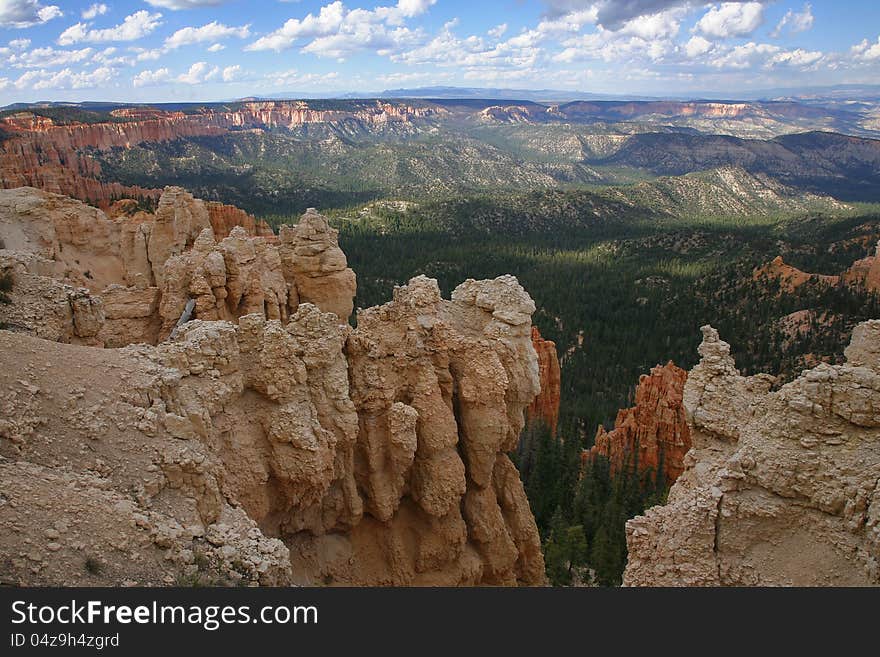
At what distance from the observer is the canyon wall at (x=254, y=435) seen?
6848 mm

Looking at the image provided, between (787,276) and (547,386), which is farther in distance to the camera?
(787,276)

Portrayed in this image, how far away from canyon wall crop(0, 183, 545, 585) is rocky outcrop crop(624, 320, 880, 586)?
4572 millimetres

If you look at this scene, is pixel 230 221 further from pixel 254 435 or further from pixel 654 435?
pixel 254 435

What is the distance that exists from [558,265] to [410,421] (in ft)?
279

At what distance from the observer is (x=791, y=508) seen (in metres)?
8.56

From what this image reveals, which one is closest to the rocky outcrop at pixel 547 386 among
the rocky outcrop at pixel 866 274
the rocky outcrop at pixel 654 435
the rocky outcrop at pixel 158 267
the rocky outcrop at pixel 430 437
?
the rocky outcrop at pixel 654 435

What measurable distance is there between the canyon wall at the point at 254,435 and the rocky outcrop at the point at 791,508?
15.0ft

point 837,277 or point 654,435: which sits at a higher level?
point 837,277

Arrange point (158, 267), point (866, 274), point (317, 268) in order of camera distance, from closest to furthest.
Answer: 1. point (317, 268)
2. point (158, 267)
3. point (866, 274)

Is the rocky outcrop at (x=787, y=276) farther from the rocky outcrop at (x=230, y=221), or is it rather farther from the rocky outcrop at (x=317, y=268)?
the rocky outcrop at (x=317, y=268)

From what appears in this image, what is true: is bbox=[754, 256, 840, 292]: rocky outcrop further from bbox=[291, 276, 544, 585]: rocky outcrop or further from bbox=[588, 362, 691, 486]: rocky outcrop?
bbox=[291, 276, 544, 585]: rocky outcrop

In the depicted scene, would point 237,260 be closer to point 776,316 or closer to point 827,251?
point 776,316

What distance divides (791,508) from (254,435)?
27.5 feet

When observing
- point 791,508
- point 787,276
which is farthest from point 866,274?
point 791,508
